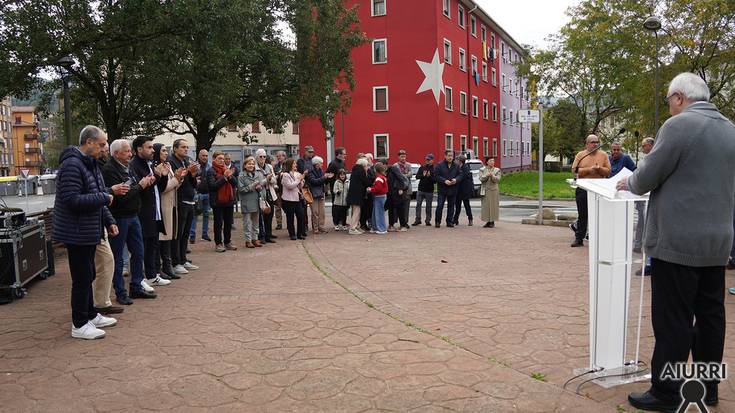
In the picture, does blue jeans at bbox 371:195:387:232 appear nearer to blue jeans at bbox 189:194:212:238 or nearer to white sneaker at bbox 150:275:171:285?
blue jeans at bbox 189:194:212:238

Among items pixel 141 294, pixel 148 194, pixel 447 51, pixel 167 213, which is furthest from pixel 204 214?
pixel 447 51

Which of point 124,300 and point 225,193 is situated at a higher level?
point 225,193

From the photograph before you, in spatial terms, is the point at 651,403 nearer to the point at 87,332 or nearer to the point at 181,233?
the point at 87,332

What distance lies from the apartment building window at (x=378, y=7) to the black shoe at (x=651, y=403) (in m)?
37.3

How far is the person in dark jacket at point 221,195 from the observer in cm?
1053

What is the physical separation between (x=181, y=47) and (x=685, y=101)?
12.6 m

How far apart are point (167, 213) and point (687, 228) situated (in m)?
6.46

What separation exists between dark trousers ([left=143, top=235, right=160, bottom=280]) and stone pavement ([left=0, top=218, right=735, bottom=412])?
1.14 feet

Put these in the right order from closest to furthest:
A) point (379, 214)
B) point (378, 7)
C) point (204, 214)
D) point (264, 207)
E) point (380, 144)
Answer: point (264, 207), point (204, 214), point (379, 214), point (378, 7), point (380, 144)

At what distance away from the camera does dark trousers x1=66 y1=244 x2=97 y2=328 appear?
5402 millimetres

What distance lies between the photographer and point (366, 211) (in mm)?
14266

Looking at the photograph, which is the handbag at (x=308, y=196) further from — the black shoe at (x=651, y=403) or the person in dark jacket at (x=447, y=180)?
the black shoe at (x=651, y=403)

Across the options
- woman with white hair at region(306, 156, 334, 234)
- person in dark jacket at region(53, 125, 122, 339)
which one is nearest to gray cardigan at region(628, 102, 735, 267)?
person in dark jacket at region(53, 125, 122, 339)

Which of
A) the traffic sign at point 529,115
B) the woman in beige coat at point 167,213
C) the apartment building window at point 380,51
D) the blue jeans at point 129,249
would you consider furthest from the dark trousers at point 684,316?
the apartment building window at point 380,51
